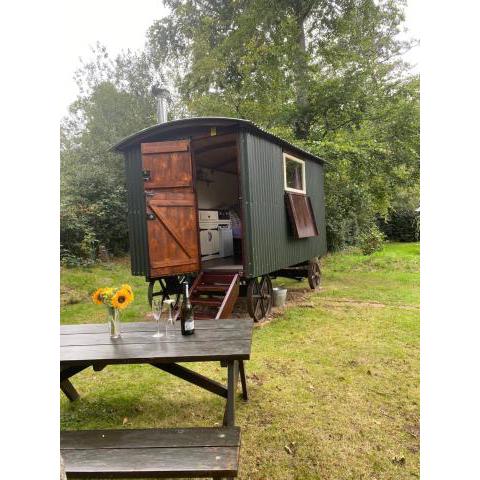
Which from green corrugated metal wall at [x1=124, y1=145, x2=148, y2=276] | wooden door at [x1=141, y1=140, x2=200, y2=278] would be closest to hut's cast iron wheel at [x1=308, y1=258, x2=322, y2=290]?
wooden door at [x1=141, y1=140, x2=200, y2=278]

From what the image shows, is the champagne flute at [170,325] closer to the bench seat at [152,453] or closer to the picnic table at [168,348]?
the picnic table at [168,348]

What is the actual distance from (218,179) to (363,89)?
5760 mm

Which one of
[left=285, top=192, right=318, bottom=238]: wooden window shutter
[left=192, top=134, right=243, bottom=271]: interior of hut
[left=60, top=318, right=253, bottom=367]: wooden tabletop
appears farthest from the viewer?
[left=192, top=134, right=243, bottom=271]: interior of hut

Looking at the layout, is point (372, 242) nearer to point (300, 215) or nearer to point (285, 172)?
point (300, 215)

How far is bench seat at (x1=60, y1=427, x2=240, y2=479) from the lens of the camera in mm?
1522

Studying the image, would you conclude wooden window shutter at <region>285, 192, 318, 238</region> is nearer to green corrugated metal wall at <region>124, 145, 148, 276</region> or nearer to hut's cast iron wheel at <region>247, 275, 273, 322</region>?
hut's cast iron wheel at <region>247, 275, 273, 322</region>

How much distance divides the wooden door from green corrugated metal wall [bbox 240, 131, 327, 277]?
93 centimetres

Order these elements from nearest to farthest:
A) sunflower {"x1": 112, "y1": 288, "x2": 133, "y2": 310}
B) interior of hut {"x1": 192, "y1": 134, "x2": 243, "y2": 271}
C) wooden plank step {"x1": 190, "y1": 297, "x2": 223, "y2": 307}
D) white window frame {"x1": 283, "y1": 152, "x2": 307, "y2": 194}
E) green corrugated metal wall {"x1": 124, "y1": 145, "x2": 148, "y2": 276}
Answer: sunflower {"x1": 112, "y1": 288, "x2": 133, "y2": 310}, wooden plank step {"x1": 190, "y1": 297, "x2": 223, "y2": 307}, green corrugated metal wall {"x1": 124, "y1": 145, "x2": 148, "y2": 276}, white window frame {"x1": 283, "y1": 152, "x2": 307, "y2": 194}, interior of hut {"x1": 192, "y1": 134, "x2": 243, "y2": 271}

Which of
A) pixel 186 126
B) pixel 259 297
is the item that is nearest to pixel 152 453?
pixel 259 297

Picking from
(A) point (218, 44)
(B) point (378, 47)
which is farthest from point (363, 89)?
(A) point (218, 44)

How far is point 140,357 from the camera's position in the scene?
208 cm

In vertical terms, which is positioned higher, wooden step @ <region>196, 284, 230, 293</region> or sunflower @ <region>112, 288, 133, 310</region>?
sunflower @ <region>112, 288, 133, 310</region>

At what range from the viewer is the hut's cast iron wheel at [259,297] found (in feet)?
17.0

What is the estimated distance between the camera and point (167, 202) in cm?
519
